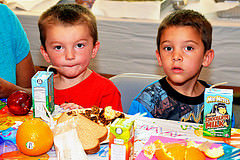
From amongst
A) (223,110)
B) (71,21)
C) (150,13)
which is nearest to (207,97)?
(223,110)

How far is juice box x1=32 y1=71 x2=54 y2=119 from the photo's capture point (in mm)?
1163

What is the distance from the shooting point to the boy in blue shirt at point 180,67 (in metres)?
1.38

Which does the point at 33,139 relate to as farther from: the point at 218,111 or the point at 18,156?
the point at 218,111

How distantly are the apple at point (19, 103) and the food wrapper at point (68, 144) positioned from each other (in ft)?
1.02

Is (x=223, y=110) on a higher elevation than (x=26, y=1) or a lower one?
lower

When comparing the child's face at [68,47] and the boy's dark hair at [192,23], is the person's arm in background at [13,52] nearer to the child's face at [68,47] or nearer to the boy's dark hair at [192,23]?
the child's face at [68,47]

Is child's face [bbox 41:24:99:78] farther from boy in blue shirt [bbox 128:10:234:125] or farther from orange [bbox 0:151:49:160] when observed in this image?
orange [bbox 0:151:49:160]

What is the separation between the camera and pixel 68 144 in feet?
3.15

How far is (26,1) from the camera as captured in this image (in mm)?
2865

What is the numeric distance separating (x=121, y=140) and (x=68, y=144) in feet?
0.59

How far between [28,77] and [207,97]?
Answer: 3.67ft

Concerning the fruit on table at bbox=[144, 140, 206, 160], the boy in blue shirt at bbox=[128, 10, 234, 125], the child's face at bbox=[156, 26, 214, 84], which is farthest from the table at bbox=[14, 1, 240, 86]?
the fruit on table at bbox=[144, 140, 206, 160]

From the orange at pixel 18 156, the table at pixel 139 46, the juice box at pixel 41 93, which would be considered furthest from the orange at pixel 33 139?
the table at pixel 139 46

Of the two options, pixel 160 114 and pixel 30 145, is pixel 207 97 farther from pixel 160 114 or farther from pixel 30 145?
pixel 30 145
